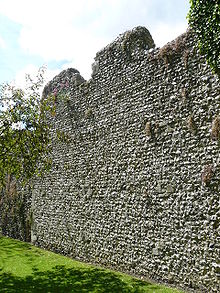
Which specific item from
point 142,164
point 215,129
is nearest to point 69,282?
point 142,164

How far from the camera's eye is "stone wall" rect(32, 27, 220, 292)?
6.87 meters

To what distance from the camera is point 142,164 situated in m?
8.29

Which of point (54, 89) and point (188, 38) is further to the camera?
point (54, 89)

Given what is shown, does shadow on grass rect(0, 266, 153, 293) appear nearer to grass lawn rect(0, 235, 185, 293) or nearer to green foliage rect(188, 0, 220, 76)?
grass lawn rect(0, 235, 185, 293)

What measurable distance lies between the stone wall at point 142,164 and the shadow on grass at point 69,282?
21.3 inches

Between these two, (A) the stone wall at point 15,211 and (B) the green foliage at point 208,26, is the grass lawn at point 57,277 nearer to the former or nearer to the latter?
(A) the stone wall at point 15,211

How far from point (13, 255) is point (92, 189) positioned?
360 cm

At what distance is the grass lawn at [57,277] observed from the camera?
7.39 m

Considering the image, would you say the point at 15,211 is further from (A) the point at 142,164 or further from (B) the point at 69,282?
(A) the point at 142,164

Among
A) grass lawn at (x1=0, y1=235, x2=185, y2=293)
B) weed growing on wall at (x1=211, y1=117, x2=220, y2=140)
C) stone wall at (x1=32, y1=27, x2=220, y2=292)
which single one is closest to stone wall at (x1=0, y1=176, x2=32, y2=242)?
stone wall at (x1=32, y1=27, x2=220, y2=292)

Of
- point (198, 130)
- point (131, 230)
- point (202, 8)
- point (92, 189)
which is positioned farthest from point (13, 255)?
point (202, 8)

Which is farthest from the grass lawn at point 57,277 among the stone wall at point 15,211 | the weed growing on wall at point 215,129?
the weed growing on wall at point 215,129

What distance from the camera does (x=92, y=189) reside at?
9.98m

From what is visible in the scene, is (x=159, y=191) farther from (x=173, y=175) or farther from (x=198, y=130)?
(x=198, y=130)
